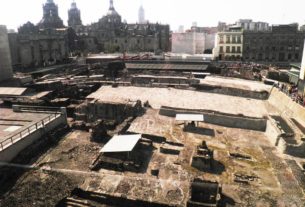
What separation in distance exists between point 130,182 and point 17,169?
866 cm

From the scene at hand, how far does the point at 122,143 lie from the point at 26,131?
8666mm

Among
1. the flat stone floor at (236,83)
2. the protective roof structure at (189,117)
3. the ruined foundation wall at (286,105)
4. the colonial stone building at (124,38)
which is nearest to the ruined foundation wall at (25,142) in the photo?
the protective roof structure at (189,117)

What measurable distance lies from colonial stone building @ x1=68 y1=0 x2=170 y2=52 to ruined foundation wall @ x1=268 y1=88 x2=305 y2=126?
64622mm

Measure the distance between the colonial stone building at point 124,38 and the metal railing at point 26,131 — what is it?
252ft

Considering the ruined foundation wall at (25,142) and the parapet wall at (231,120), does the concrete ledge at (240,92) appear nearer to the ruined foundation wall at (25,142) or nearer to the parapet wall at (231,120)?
the parapet wall at (231,120)

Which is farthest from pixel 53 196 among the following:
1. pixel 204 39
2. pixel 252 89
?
pixel 204 39

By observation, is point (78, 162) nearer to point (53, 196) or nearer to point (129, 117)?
point (53, 196)

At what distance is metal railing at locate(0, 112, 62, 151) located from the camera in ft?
75.5

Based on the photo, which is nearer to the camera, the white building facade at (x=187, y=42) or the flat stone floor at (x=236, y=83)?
the flat stone floor at (x=236, y=83)

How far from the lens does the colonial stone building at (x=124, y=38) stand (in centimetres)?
10569

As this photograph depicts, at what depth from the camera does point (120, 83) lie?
4988 centimetres

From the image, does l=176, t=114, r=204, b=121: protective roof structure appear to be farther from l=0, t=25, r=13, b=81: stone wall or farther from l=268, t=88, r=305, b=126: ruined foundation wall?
l=0, t=25, r=13, b=81: stone wall

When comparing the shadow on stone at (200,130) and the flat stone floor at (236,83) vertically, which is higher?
the flat stone floor at (236,83)

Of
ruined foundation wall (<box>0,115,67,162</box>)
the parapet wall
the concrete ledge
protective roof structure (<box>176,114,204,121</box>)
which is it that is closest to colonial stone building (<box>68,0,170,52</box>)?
the concrete ledge
